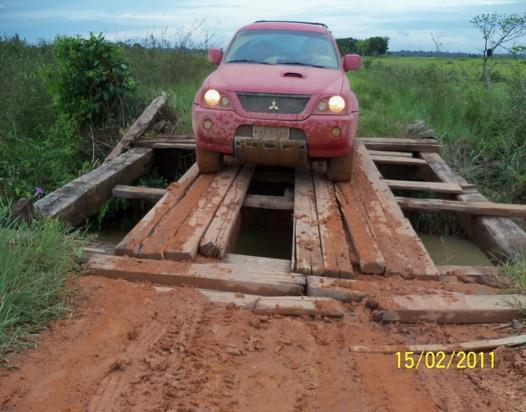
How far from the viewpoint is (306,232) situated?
393 centimetres

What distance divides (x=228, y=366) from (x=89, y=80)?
6031 mm

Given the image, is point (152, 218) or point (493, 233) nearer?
point (152, 218)

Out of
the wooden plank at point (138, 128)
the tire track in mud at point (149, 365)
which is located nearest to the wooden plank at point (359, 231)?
the tire track in mud at point (149, 365)

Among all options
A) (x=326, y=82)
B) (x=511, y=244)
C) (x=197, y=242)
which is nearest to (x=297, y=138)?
(x=326, y=82)

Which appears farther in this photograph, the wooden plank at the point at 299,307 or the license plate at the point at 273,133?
the license plate at the point at 273,133

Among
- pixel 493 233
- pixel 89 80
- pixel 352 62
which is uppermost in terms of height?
pixel 352 62

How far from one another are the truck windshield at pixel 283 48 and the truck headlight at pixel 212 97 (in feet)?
3.12

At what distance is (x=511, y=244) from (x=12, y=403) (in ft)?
12.9

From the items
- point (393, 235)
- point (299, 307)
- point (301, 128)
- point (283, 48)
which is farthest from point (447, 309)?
point (283, 48)

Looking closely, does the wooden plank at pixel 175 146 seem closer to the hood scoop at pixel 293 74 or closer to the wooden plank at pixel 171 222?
the wooden plank at pixel 171 222

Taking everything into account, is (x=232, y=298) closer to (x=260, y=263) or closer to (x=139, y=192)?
(x=260, y=263)

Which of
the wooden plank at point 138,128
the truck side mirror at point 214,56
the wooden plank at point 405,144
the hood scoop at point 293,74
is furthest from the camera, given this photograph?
the wooden plank at point 405,144
